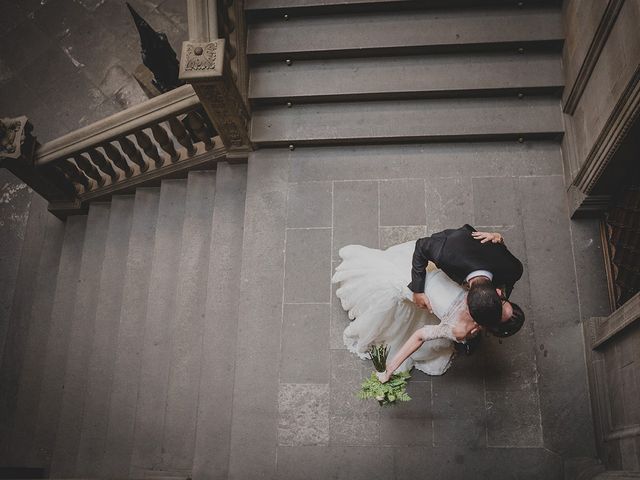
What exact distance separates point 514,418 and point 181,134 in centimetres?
412

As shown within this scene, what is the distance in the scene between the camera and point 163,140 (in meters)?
5.68

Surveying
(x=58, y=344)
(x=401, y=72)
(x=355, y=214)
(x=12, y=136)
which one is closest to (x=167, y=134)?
(x=12, y=136)

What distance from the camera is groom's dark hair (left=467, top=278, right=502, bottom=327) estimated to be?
3.14 meters

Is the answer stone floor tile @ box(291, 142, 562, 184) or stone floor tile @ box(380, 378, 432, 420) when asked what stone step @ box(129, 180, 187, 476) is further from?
stone floor tile @ box(380, 378, 432, 420)

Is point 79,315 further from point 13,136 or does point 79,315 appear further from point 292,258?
point 292,258

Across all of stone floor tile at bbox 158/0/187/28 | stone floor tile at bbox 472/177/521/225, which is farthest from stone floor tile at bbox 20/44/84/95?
stone floor tile at bbox 472/177/521/225

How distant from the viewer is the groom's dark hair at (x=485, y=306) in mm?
3137

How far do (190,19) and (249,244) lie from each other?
2096mm

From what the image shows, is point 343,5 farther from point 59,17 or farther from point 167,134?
point 59,17

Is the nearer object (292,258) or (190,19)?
(190,19)

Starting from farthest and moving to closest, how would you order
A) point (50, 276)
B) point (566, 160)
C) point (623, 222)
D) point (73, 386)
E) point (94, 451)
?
point (50, 276) < point (73, 386) < point (94, 451) < point (566, 160) < point (623, 222)

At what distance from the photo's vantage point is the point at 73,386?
6008 mm

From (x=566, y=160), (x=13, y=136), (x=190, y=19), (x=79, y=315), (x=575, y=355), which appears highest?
(x=190, y=19)

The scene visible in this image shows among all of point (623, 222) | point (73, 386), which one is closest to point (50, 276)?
point (73, 386)
